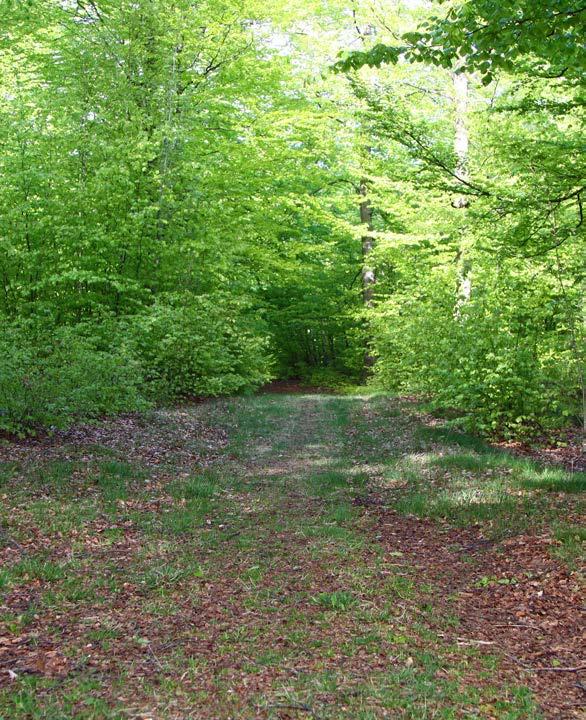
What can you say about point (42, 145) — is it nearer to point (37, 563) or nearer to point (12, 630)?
point (37, 563)

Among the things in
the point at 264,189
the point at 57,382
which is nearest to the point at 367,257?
the point at 264,189

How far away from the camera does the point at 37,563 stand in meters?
4.70

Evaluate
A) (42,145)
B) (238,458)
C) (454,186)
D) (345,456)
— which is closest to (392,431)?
(345,456)

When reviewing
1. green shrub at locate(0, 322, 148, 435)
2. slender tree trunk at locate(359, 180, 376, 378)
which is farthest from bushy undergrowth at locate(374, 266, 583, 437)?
slender tree trunk at locate(359, 180, 376, 378)

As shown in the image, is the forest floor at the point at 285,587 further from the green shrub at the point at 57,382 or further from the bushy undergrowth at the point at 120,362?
the bushy undergrowth at the point at 120,362

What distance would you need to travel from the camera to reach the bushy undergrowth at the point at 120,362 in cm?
780

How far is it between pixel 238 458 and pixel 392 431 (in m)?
3.43

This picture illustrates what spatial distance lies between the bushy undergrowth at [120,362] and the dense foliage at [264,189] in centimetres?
5

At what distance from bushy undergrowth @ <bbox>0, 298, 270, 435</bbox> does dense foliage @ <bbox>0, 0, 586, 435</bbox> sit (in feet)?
0.17

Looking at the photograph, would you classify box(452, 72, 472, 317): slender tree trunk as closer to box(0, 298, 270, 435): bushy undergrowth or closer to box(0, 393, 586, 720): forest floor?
box(0, 298, 270, 435): bushy undergrowth

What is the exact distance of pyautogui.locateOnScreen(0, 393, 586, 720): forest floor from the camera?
125 inches

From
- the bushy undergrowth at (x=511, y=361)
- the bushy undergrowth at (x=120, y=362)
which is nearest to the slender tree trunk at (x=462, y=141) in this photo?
the bushy undergrowth at (x=511, y=361)

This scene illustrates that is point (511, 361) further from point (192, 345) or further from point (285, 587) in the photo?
point (192, 345)

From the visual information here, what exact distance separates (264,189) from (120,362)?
36.4 ft
